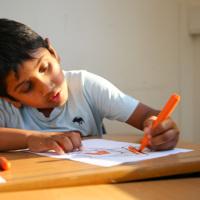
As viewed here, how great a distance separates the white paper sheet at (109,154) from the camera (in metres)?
0.58

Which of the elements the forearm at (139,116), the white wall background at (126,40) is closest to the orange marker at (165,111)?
the forearm at (139,116)

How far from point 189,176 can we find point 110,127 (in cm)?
103

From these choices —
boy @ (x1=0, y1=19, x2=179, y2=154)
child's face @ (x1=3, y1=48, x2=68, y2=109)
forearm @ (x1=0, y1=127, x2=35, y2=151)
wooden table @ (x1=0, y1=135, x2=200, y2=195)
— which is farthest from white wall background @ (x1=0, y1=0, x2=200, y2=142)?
wooden table @ (x1=0, y1=135, x2=200, y2=195)

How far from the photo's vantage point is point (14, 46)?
0.85 meters

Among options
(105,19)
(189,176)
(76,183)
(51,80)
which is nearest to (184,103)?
(105,19)

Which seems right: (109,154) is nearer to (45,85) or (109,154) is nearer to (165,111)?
(165,111)

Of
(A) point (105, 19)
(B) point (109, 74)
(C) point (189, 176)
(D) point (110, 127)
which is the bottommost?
(D) point (110, 127)

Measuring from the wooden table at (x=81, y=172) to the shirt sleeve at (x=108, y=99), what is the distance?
41cm

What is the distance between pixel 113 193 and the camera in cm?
43

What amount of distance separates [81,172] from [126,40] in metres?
1.22

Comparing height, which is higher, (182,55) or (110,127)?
(182,55)

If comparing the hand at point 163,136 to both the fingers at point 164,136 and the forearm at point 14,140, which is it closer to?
the fingers at point 164,136

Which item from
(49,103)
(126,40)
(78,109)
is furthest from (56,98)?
(126,40)

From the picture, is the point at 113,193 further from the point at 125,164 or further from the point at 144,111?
the point at 144,111
